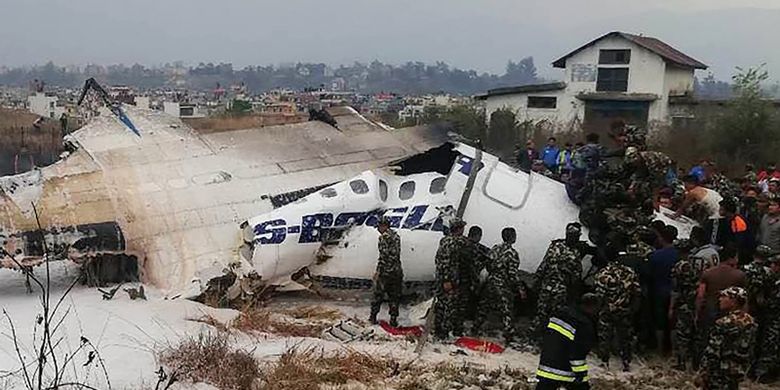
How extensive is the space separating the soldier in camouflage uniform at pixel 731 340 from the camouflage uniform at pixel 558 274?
176 centimetres

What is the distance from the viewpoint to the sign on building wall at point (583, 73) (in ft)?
123

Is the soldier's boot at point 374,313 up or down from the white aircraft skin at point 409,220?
down

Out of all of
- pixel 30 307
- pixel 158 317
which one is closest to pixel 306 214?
pixel 158 317

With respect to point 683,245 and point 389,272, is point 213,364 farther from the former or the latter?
point 683,245

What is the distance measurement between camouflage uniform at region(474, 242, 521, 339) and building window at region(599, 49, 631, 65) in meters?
30.4

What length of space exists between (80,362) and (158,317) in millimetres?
1730

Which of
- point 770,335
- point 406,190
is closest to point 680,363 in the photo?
point 770,335

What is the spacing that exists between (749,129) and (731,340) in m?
21.9

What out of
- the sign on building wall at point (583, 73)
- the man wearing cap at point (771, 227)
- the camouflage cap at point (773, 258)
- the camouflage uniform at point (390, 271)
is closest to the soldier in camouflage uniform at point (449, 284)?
the camouflage uniform at point (390, 271)

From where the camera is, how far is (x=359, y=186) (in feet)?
34.5

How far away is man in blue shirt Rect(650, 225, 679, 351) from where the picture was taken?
27.1 ft

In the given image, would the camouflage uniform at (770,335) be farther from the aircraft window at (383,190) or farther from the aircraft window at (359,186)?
the aircraft window at (359,186)

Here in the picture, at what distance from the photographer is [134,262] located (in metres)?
10.6

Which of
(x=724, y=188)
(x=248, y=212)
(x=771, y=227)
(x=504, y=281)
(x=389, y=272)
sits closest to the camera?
(x=504, y=281)
